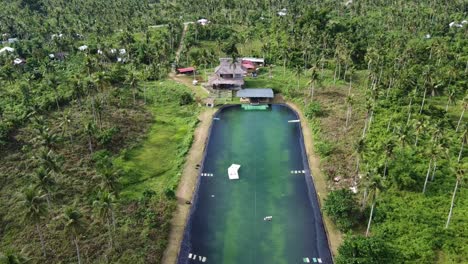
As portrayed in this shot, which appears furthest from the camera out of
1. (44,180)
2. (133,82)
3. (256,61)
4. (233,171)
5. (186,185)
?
(256,61)

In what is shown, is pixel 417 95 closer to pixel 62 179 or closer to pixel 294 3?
pixel 62 179

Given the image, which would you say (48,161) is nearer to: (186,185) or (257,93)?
(186,185)

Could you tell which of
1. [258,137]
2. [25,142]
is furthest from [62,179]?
[258,137]

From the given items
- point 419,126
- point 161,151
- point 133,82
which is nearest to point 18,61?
point 133,82

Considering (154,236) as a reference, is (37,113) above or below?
above

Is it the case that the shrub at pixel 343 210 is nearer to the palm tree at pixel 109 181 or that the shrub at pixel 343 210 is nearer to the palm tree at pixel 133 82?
the palm tree at pixel 109 181
